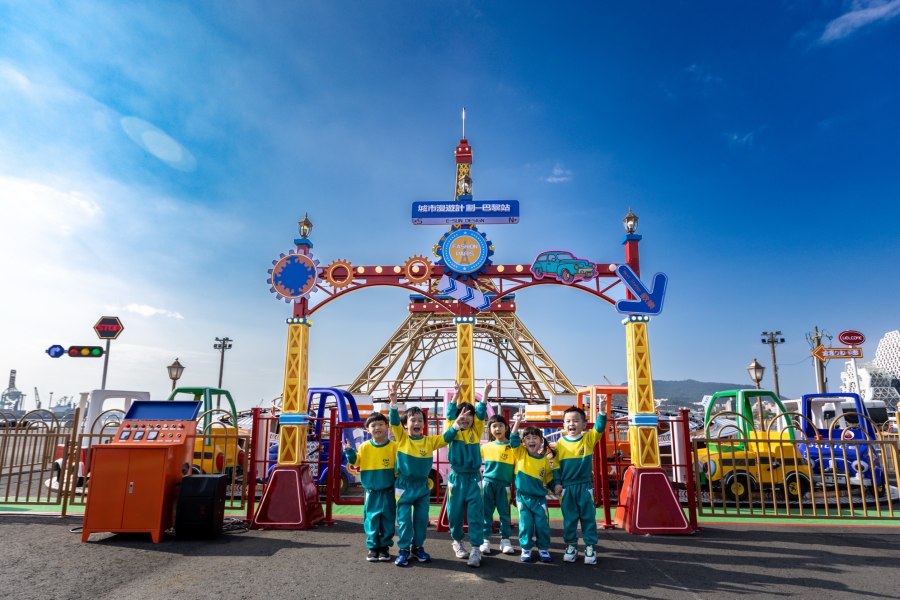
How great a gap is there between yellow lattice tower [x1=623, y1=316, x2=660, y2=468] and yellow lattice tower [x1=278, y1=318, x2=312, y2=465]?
4.96 meters

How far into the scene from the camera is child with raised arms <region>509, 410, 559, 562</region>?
6.08 m

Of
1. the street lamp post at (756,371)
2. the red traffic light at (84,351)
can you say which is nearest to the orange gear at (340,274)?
the red traffic light at (84,351)

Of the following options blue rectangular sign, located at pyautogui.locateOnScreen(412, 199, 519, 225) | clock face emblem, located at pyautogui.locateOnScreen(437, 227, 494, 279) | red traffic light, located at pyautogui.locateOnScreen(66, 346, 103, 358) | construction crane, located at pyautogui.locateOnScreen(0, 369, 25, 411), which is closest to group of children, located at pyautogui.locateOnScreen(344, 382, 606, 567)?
clock face emblem, located at pyautogui.locateOnScreen(437, 227, 494, 279)

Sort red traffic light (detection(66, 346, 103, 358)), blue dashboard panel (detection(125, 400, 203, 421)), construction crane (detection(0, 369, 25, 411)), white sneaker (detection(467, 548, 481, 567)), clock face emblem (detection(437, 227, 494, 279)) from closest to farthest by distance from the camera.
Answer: white sneaker (detection(467, 548, 481, 567))
blue dashboard panel (detection(125, 400, 203, 421))
clock face emblem (detection(437, 227, 494, 279))
red traffic light (detection(66, 346, 103, 358))
construction crane (detection(0, 369, 25, 411))

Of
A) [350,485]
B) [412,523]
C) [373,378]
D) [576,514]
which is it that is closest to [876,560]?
[576,514]

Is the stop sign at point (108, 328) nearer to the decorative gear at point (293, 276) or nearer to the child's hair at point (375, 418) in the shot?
the decorative gear at point (293, 276)

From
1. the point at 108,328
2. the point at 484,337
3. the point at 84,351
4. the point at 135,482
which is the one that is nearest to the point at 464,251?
the point at 135,482

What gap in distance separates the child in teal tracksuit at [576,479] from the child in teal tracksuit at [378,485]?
6.20 ft

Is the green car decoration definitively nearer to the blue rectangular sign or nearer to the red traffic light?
the blue rectangular sign

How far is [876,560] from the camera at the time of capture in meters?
6.21

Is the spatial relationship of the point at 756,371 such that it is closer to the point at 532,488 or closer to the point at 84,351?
Result: the point at 532,488

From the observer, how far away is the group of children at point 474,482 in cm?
609

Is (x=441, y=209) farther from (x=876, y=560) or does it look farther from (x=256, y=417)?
(x=876, y=560)

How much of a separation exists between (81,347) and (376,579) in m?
17.4
